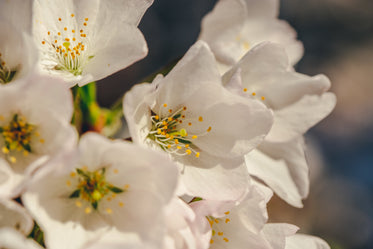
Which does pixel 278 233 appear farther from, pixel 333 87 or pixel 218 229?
pixel 333 87

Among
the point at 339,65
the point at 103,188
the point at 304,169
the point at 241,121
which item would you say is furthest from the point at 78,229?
the point at 339,65

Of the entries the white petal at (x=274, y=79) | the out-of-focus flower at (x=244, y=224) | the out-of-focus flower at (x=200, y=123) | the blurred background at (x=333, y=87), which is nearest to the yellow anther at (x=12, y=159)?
the out-of-focus flower at (x=200, y=123)

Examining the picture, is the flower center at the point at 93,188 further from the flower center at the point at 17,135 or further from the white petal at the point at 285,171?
the white petal at the point at 285,171

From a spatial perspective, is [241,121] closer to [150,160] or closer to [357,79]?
[150,160]

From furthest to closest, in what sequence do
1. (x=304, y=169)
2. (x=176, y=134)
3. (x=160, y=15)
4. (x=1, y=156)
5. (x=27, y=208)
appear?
1. (x=160, y=15)
2. (x=304, y=169)
3. (x=176, y=134)
4. (x=1, y=156)
5. (x=27, y=208)

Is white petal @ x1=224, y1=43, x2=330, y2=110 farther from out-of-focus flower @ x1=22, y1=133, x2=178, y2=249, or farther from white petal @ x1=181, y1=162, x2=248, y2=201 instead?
out-of-focus flower @ x1=22, y1=133, x2=178, y2=249

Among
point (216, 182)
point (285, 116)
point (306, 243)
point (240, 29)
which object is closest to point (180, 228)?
point (216, 182)

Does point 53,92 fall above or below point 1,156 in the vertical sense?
above

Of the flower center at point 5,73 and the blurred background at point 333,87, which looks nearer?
the flower center at point 5,73
